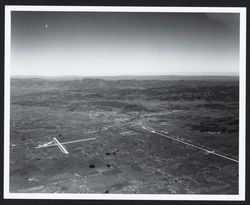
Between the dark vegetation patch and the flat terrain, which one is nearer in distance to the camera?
the flat terrain

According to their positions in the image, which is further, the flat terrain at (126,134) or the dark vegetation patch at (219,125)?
the dark vegetation patch at (219,125)

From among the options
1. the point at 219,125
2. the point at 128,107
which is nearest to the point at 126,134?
the point at 128,107

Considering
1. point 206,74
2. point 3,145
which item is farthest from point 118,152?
point 206,74

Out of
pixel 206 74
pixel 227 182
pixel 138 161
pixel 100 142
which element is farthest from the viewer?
pixel 206 74

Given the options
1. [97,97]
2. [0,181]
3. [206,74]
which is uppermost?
[206,74]

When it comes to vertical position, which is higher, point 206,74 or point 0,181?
point 206,74

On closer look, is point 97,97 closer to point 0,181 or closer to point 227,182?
point 0,181
